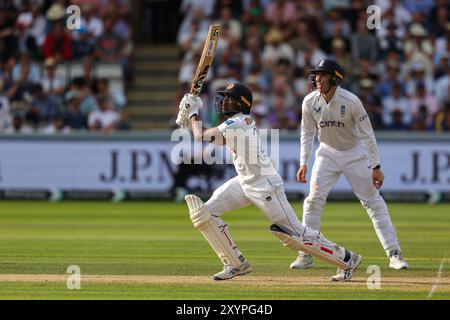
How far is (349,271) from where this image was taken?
10352 millimetres

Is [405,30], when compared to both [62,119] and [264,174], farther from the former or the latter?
[264,174]

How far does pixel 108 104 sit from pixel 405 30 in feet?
22.6

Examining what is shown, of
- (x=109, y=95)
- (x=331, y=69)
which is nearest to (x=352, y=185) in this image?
(x=331, y=69)

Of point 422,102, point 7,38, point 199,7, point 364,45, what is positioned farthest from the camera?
point 199,7

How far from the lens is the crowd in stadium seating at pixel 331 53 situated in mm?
22734

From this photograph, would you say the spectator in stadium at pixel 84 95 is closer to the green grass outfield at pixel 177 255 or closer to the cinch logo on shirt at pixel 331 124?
the green grass outfield at pixel 177 255

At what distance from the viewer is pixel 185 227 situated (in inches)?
648

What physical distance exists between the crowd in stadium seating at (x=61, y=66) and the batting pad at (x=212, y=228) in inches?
488

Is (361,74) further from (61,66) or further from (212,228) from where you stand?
(212,228)

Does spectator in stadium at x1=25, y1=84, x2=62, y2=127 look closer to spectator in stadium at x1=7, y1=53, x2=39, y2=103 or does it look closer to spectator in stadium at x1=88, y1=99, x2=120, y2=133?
spectator in stadium at x1=7, y1=53, x2=39, y2=103

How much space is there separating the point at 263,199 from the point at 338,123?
1669mm
